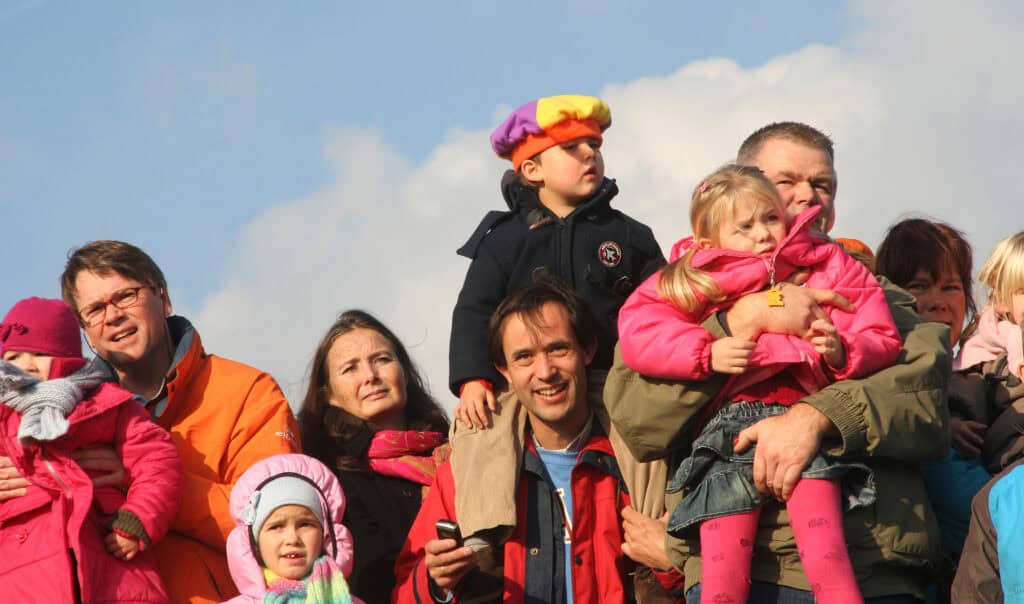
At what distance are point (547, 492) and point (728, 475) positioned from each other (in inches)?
48.6

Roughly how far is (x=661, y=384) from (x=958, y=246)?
2459 mm

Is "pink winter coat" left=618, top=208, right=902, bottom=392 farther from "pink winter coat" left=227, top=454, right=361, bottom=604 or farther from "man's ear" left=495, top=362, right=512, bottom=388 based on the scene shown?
"pink winter coat" left=227, top=454, right=361, bottom=604

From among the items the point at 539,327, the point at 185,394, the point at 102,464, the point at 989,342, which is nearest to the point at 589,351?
the point at 539,327

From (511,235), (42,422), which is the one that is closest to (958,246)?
(511,235)

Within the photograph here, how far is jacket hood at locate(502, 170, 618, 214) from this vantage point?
7195 mm

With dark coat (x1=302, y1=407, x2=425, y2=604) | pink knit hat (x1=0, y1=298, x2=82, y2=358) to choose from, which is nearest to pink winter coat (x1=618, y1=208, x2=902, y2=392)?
dark coat (x1=302, y1=407, x2=425, y2=604)

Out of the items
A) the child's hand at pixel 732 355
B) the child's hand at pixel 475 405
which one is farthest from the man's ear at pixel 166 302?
the child's hand at pixel 732 355

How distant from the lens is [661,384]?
547 cm

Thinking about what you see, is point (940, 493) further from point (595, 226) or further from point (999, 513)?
point (595, 226)

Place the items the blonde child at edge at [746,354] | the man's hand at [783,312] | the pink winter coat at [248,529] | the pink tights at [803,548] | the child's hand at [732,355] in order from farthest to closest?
1. the pink winter coat at [248,529]
2. the man's hand at [783,312]
3. the child's hand at [732,355]
4. the blonde child at edge at [746,354]
5. the pink tights at [803,548]

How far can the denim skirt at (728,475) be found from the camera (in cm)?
519

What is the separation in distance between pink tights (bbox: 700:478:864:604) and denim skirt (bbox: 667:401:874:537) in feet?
0.14

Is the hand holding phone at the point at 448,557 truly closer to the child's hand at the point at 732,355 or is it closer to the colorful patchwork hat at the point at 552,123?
the child's hand at the point at 732,355

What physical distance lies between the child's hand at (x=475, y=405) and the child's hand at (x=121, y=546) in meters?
1.53
